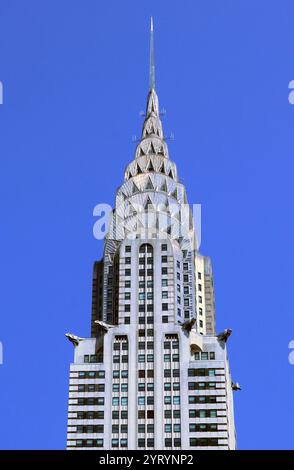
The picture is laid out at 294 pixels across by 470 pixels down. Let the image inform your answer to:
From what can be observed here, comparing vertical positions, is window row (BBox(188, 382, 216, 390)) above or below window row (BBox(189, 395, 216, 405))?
above

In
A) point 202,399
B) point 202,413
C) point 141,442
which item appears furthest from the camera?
point 202,399

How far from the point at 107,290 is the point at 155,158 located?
3400 centimetres

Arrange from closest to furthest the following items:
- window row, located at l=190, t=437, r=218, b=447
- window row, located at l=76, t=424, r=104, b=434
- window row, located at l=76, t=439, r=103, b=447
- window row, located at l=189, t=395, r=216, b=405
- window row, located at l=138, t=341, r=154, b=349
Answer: window row, located at l=190, t=437, r=218, b=447, window row, located at l=76, t=439, r=103, b=447, window row, located at l=76, t=424, r=104, b=434, window row, located at l=189, t=395, r=216, b=405, window row, located at l=138, t=341, r=154, b=349

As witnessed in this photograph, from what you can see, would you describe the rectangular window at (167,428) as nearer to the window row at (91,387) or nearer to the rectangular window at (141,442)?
the rectangular window at (141,442)

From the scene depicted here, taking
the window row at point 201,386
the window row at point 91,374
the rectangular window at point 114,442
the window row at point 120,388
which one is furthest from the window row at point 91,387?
the window row at point 201,386

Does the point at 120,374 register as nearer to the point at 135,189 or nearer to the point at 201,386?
the point at 201,386

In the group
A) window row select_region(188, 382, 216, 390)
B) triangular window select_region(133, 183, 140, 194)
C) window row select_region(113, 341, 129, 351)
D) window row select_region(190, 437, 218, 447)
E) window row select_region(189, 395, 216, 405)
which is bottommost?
window row select_region(190, 437, 218, 447)

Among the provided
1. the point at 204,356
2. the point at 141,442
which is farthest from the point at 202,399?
the point at 141,442

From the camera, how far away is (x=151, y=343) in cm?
15712

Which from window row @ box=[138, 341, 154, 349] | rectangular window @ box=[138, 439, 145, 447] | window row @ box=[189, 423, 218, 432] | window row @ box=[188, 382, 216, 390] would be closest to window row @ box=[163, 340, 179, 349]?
window row @ box=[138, 341, 154, 349]

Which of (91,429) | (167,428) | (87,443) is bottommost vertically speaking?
(87,443)

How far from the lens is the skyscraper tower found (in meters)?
148

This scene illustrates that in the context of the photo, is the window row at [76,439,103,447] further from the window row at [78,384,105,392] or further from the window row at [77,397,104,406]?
the window row at [78,384,105,392]
